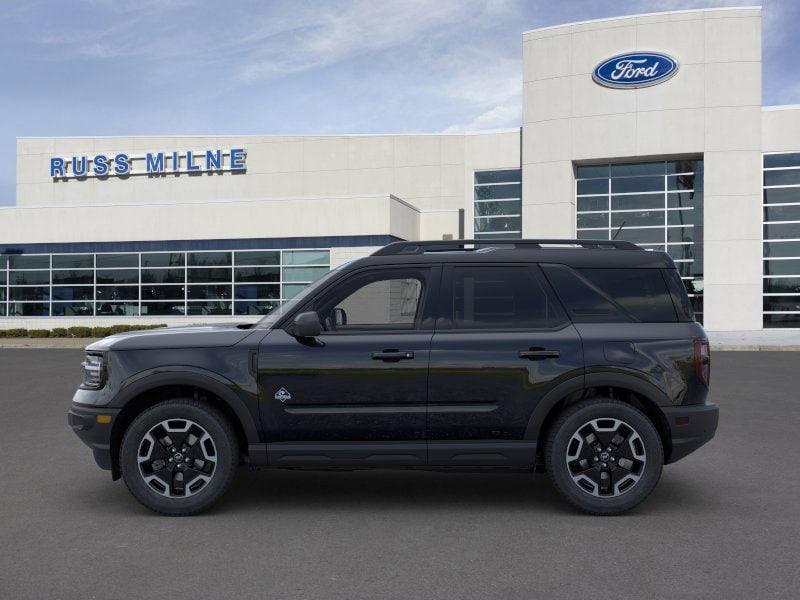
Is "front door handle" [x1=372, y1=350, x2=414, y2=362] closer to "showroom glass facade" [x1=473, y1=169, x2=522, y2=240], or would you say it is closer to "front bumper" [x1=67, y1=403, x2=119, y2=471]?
"front bumper" [x1=67, y1=403, x2=119, y2=471]

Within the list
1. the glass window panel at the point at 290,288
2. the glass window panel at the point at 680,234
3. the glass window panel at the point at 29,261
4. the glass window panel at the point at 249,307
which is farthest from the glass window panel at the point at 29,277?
the glass window panel at the point at 680,234

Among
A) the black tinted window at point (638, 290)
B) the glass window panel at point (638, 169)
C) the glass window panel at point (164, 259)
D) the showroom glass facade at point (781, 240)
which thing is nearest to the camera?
the black tinted window at point (638, 290)

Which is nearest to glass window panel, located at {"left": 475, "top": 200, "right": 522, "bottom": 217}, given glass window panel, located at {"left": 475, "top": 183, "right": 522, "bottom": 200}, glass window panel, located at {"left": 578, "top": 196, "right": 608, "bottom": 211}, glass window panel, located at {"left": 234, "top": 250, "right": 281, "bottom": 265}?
glass window panel, located at {"left": 475, "top": 183, "right": 522, "bottom": 200}

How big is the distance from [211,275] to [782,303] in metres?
24.6

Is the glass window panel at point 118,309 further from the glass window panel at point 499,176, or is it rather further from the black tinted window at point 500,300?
the black tinted window at point 500,300

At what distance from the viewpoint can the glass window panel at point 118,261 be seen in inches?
1502

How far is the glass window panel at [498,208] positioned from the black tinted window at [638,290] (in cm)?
3393

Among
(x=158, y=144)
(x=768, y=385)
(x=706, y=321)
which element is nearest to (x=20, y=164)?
(x=158, y=144)

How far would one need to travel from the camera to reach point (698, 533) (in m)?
5.32

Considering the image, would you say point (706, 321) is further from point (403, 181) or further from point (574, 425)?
point (574, 425)

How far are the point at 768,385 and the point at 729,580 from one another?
35.8ft

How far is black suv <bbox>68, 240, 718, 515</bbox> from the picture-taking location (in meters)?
5.71

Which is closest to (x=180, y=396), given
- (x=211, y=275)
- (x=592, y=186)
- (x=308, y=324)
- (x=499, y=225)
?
(x=308, y=324)

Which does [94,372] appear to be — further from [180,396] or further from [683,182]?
[683,182]
